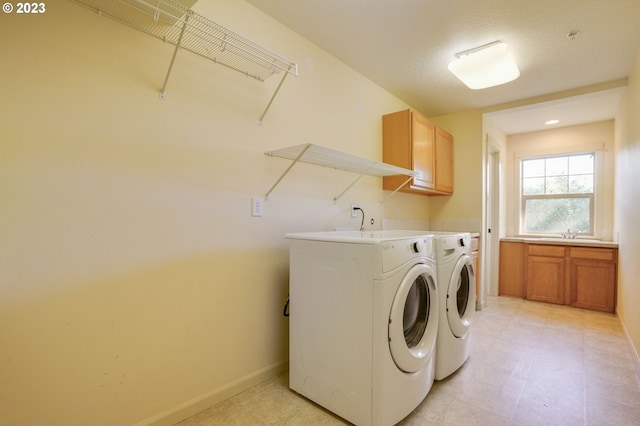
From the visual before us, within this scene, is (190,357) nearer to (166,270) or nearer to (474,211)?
(166,270)

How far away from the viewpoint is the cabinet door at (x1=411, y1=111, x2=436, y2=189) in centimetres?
287

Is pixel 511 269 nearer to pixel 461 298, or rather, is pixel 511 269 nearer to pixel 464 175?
pixel 464 175

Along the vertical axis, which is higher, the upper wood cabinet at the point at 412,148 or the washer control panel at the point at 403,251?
the upper wood cabinet at the point at 412,148

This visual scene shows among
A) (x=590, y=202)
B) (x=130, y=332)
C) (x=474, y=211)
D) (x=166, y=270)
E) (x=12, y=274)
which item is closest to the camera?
(x=12, y=274)

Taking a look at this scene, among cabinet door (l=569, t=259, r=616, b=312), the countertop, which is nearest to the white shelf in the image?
the countertop

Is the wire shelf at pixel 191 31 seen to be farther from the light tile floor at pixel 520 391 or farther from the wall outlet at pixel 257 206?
the light tile floor at pixel 520 391

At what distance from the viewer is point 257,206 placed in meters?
1.85

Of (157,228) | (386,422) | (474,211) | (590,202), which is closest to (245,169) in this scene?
(157,228)

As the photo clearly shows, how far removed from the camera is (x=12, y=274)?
1063mm

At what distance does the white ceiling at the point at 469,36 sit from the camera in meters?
1.84

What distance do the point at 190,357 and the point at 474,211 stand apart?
3.32 meters

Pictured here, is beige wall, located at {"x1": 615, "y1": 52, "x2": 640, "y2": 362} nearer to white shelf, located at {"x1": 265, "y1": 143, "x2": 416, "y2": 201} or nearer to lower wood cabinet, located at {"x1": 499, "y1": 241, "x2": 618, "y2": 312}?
lower wood cabinet, located at {"x1": 499, "y1": 241, "x2": 618, "y2": 312}

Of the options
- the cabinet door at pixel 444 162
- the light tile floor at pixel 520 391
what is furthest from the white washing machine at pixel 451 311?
the cabinet door at pixel 444 162

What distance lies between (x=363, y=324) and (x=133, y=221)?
1.18 m
